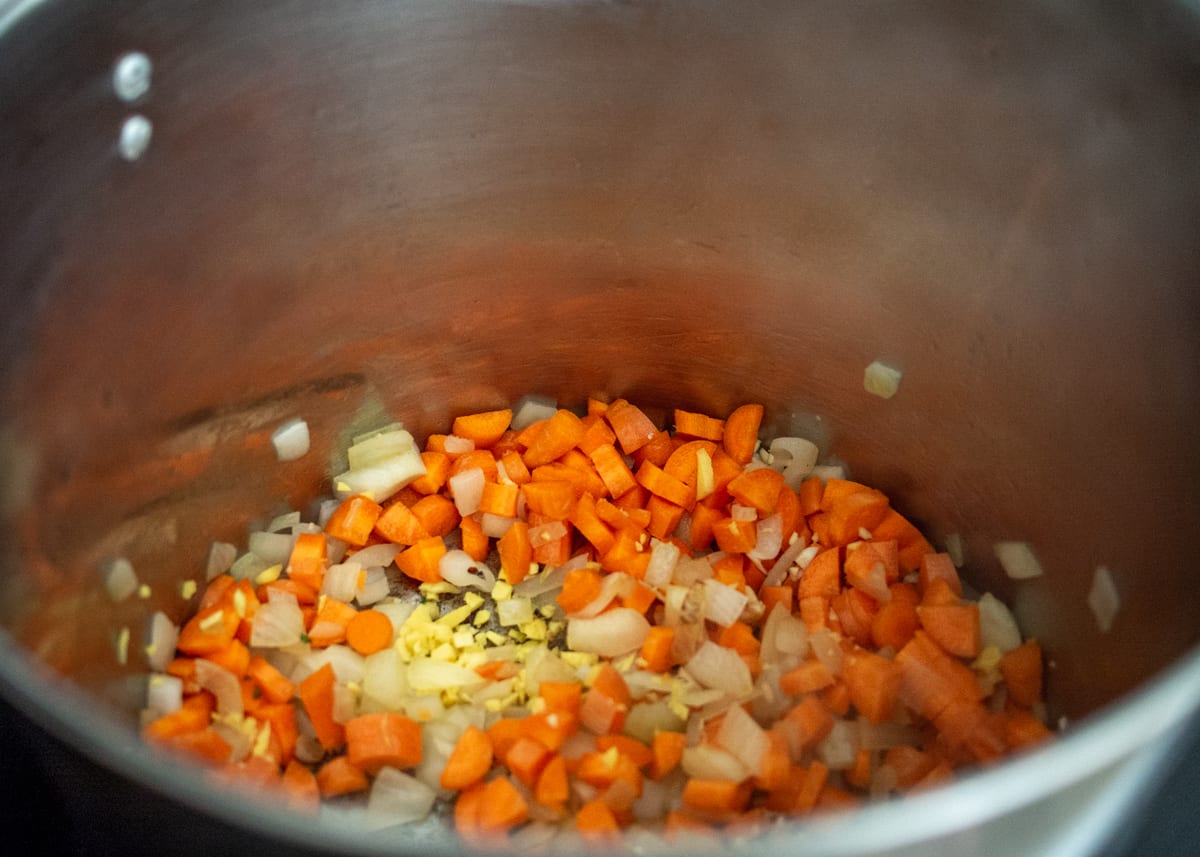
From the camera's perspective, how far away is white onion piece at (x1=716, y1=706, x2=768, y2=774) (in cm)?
135

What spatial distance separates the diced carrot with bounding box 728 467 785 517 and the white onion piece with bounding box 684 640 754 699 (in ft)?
0.87

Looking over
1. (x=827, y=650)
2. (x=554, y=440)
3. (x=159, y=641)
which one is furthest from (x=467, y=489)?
(x=827, y=650)

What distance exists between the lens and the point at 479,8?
1379mm

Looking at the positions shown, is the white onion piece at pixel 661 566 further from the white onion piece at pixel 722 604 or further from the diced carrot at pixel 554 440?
the diced carrot at pixel 554 440

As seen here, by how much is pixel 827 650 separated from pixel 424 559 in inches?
25.0

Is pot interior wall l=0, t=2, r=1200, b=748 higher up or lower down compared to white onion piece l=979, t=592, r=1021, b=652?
higher up

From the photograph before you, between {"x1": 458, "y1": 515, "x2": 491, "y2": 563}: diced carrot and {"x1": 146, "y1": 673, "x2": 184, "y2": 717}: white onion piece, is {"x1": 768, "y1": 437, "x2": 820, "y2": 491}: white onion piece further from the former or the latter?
{"x1": 146, "y1": 673, "x2": 184, "y2": 717}: white onion piece

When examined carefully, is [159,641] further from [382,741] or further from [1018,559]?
[1018,559]

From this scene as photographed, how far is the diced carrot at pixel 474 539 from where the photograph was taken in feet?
5.50

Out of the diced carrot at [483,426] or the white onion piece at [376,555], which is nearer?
the white onion piece at [376,555]

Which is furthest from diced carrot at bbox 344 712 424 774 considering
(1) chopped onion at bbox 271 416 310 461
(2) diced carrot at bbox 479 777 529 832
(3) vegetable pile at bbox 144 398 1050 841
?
(1) chopped onion at bbox 271 416 310 461

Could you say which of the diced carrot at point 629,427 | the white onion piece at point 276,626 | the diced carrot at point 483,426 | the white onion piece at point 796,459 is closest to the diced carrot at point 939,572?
the white onion piece at point 796,459

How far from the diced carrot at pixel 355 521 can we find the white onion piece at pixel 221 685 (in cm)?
28

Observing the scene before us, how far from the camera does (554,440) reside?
1.72m
